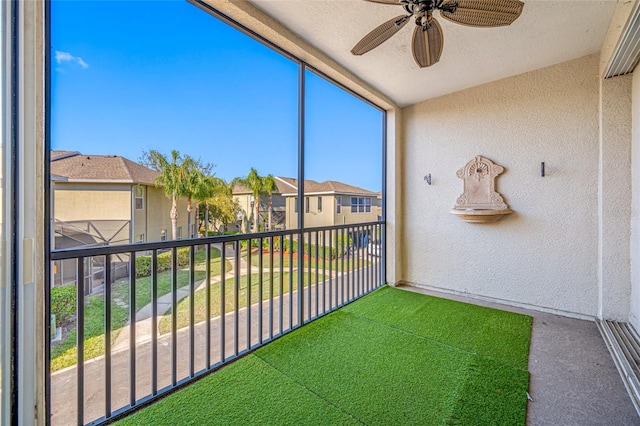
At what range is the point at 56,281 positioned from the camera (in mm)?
1331

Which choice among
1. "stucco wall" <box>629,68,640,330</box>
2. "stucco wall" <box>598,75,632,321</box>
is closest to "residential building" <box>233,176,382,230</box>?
"stucco wall" <box>598,75,632,321</box>

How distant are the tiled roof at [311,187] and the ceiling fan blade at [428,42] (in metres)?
1.33

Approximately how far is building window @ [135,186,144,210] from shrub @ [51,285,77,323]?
49cm

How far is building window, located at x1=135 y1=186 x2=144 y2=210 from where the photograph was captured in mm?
1568

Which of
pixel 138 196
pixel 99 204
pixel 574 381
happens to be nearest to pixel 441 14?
pixel 138 196

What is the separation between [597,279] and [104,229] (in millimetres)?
3929

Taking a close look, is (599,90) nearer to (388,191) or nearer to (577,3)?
(577,3)

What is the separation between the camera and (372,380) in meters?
1.79

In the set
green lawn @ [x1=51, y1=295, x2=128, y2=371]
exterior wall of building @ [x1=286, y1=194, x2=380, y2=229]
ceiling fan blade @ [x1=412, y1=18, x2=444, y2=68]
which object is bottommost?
green lawn @ [x1=51, y1=295, x2=128, y2=371]

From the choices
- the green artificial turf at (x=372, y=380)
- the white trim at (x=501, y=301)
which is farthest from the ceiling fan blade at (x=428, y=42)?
the white trim at (x=501, y=301)

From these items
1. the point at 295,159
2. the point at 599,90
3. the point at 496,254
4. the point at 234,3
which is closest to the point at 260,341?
the point at 295,159

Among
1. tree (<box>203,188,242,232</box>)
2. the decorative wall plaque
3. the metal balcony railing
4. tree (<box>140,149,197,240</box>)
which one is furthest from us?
the decorative wall plaque

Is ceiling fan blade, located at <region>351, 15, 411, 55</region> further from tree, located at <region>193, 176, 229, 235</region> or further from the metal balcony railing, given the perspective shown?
the metal balcony railing

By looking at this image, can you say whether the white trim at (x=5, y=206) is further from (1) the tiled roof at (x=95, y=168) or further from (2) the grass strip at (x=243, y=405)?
(2) the grass strip at (x=243, y=405)
